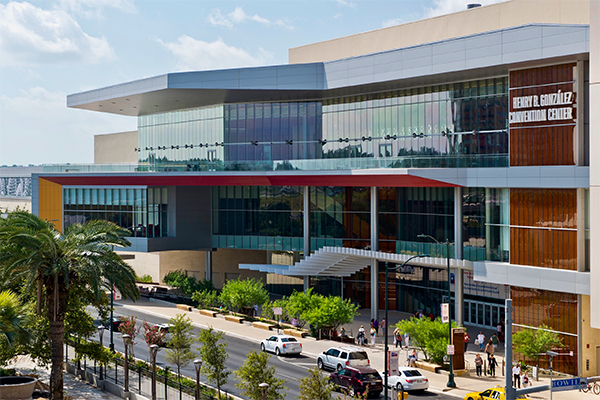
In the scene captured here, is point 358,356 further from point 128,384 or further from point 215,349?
point 128,384

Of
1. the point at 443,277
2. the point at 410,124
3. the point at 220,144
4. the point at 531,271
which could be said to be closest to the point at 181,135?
the point at 220,144

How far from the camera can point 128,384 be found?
37.0 meters

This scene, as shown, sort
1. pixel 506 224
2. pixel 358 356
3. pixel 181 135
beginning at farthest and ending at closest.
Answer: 1. pixel 181 135
2. pixel 506 224
3. pixel 358 356

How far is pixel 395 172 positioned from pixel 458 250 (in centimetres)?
704

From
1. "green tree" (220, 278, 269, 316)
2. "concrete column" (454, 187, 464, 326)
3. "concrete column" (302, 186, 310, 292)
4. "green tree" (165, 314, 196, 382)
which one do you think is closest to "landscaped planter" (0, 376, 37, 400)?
"green tree" (165, 314, 196, 382)

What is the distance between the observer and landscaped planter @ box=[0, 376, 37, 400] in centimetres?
3303

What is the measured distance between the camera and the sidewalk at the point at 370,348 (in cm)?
3838

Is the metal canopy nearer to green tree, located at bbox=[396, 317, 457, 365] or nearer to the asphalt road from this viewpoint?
green tree, located at bbox=[396, 317, 457, 365]

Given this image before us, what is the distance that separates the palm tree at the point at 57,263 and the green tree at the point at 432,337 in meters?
17.6

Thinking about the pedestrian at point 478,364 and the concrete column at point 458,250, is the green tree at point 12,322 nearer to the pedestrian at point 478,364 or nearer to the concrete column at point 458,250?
the pedestrian at point 478,364

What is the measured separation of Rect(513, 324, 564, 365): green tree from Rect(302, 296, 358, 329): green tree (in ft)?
42.4

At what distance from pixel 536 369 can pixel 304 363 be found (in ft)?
44.2

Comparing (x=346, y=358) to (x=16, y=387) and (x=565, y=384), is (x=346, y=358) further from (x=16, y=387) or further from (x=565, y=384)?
(x=565, y=384)

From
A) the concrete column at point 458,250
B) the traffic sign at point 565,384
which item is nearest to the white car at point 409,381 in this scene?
the concrete column at point 458,250
